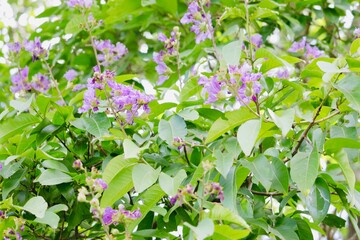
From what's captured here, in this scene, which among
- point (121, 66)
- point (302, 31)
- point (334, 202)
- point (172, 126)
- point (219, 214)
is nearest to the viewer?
point (219, 214)

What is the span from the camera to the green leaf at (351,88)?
102 centimetres

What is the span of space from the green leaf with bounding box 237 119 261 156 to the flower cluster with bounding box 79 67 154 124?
27cm

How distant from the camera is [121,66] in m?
2.24

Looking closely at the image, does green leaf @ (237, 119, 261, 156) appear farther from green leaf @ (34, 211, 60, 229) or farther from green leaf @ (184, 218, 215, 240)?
green leaf @ (34, 211, 60, 229)

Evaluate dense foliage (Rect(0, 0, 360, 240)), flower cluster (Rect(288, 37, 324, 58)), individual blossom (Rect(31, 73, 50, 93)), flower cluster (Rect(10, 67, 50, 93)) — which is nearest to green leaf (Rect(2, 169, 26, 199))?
dense foliage (Rect(0, 0, 360, 240))

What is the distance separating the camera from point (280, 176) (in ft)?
3.54

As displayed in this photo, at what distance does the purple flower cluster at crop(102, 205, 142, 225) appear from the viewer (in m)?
1.00

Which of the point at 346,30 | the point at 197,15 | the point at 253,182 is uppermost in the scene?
the point at 197,15

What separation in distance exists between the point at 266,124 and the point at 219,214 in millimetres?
218

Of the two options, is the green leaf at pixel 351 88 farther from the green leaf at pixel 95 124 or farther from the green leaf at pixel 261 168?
the green leaf at pixel 95 124

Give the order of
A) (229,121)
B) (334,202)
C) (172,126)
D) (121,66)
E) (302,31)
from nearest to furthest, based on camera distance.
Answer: (229,121), (172,126), (334,202), (121,66), (302,31)

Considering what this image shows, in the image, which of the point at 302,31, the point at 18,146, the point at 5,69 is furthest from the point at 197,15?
the point at 5,69

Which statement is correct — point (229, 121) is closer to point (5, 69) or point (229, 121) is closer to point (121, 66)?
point (121, 66)

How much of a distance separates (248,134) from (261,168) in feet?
0.36
